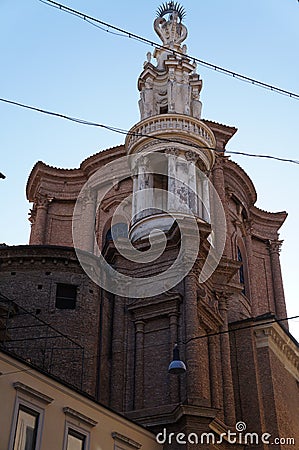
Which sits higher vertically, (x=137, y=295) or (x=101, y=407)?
(x=137, y=295)

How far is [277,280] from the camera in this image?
3331 cm

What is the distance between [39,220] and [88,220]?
2.66 metres

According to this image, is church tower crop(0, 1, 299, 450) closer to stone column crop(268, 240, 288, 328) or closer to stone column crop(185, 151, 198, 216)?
stone column crop(185, 151, 198, 216)

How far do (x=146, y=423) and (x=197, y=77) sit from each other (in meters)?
16.1

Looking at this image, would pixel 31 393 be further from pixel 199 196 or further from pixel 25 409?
pixel 199 196

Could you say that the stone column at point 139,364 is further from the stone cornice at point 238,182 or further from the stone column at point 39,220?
the stone cornice at point 238,182

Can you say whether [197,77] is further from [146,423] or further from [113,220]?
[146,423]

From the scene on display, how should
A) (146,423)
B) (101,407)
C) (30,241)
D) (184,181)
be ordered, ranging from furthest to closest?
(30,241) < (184,181) < (146,423) < (101,407)

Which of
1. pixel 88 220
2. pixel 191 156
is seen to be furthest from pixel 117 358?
pixel 88 220

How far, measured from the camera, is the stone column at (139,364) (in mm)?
19230

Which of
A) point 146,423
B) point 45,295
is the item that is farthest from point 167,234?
point 146,423

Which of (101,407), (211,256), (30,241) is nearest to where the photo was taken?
(101,407)

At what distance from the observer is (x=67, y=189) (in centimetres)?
3225

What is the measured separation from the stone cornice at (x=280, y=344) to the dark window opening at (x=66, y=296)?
20.6 feet
